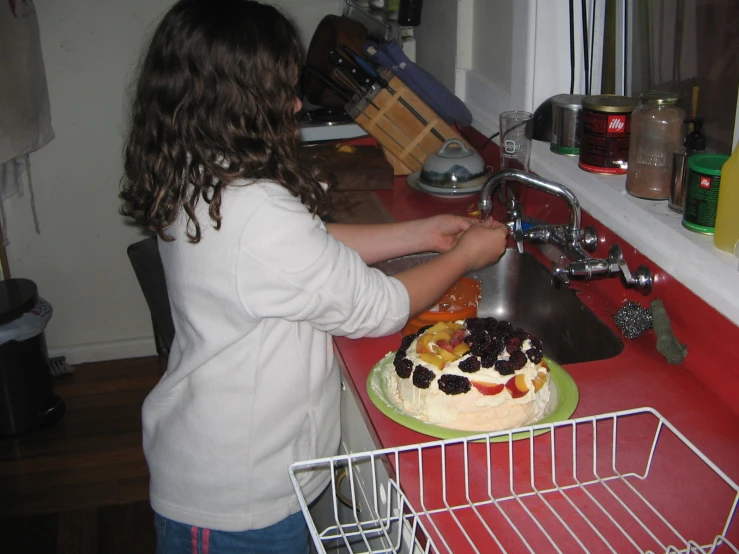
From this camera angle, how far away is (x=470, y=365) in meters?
0.98

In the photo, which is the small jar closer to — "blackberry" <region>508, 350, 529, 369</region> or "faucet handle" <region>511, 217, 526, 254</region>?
"faucet handle" <region>511, 217, 526, 254</region>

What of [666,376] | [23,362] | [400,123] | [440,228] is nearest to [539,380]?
[666,376]

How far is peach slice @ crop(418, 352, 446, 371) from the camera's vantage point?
3.30ft

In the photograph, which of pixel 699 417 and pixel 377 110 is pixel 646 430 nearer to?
pixel 699 417

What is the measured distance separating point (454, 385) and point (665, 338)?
1.21ft

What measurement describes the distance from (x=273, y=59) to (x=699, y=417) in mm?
719

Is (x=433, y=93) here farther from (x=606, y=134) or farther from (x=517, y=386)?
(x=517, y=386)

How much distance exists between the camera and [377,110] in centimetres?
201

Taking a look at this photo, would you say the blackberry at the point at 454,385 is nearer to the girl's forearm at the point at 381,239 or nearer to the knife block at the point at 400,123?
the girl's forearm at the point at 381,239

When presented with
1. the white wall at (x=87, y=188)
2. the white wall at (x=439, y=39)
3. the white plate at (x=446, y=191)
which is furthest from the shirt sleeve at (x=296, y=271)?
the white wall at (x=87, y=188)

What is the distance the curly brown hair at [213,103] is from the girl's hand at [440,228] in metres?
0.42

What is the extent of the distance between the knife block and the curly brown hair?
A: 94cm

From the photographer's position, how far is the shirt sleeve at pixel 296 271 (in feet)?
3.21

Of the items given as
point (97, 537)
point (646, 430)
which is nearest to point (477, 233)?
point (646, 430)
